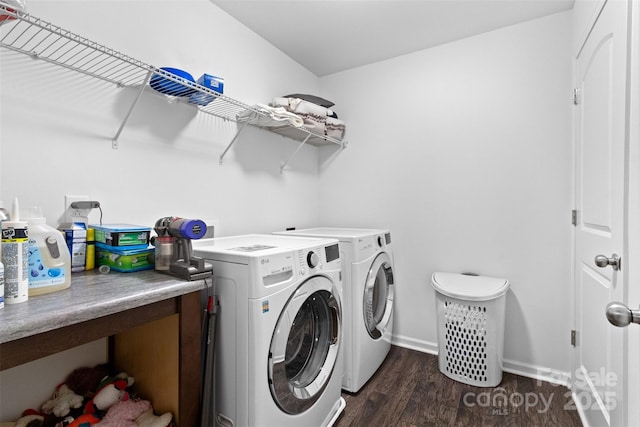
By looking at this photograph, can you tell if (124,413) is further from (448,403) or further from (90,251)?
(448,403)

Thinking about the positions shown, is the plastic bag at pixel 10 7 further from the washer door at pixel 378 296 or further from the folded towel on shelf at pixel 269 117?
the washer door at pixel 378 296

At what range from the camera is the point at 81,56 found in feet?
4.25

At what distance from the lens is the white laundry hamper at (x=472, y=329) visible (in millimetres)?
1845

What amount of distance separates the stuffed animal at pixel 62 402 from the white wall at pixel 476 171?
206cm

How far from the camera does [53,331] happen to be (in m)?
0.75

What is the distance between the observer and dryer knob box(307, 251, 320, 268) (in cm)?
138

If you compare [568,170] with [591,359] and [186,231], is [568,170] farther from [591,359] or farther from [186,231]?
[186,231]

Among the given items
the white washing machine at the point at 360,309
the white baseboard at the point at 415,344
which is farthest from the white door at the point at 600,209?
the white washing machine at the point at 360,309

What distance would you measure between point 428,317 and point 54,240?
2.31m

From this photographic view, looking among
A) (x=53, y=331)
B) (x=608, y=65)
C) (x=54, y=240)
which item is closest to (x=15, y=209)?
(x=54, y=240)

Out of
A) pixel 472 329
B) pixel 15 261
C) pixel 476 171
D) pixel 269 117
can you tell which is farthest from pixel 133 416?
pixel 476 171

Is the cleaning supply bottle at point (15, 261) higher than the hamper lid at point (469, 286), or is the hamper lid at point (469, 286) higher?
the cleaning supply bottle at point (15, 261)

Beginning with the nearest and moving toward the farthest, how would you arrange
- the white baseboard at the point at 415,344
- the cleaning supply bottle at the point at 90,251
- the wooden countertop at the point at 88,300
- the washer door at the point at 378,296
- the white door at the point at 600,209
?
the wooden countertop at the point at 88,300 → the white door at the point at 600,209 → the cleaning supply bottle at the point at 90,251 → the washer door at the point at 378,296 → the white baseboard at the point at 415,344

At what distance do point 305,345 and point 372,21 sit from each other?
205cm
